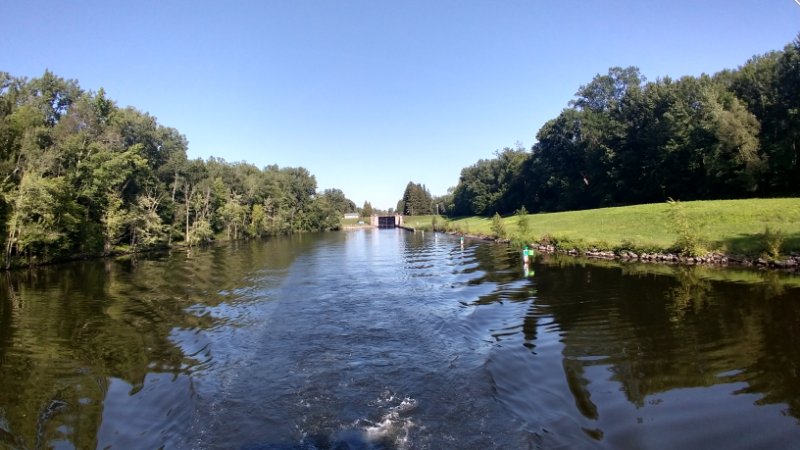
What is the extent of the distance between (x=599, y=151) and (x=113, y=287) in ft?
242

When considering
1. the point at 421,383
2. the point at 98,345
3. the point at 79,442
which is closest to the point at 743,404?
the point at 421,383

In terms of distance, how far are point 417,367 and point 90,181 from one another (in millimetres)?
48045

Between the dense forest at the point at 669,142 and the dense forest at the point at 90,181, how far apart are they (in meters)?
65.3

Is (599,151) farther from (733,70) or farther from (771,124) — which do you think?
(771,124)

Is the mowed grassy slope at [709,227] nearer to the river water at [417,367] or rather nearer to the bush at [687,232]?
the bush at [687,232]

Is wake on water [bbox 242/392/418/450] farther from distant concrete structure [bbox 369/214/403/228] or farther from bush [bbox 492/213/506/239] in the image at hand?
distant concrete structure [bbox 369/214/403/228]

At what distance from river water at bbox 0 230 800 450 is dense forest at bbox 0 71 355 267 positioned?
17901 mm

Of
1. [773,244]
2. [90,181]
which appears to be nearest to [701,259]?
[773,244]

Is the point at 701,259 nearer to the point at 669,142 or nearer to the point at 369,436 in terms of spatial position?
the point at 369,436

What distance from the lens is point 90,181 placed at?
4600cm

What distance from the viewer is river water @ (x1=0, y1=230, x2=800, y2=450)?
8.25 meters

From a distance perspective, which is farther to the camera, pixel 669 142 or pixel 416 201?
pixel 416 201

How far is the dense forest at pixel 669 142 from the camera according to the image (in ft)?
149

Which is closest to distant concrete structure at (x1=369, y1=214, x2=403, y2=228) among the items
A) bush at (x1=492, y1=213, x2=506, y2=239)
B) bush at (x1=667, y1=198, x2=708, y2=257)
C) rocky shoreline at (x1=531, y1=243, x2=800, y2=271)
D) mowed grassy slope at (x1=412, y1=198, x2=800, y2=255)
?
bush at (x1=492, y1=213, x2=506, y2=239)
